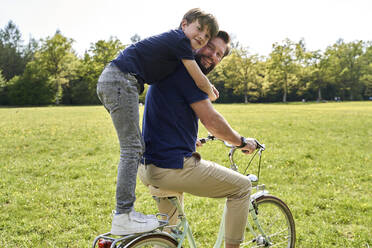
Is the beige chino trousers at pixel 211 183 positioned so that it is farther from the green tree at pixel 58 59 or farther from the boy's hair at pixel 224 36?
the green tree at pixel 58 59

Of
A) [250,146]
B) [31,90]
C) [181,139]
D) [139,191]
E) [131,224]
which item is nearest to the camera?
[131,224]

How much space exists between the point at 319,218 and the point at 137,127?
12.7 ft

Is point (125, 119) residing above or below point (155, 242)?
above

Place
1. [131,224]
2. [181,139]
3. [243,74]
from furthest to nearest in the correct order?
[243,74], [181,139], [131,224]

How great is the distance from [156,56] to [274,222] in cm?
213

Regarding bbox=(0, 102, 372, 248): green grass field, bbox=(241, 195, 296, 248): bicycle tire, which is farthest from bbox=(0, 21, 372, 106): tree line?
bbox=(241, 195, 296, 248): bicycle tire

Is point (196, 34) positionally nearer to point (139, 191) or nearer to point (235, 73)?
point (139, 191)

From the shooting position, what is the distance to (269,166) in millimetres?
8055

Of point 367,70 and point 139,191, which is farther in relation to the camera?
point 367,70

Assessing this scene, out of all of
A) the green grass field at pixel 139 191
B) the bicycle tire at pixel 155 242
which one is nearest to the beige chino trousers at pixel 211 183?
the bicycle tire at pixel 155 242

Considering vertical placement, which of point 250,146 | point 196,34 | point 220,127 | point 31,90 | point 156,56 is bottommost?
point 250,146

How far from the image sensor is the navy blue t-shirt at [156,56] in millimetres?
2117

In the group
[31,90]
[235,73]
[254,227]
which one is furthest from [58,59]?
[254,227]

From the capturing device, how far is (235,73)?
62.9m
